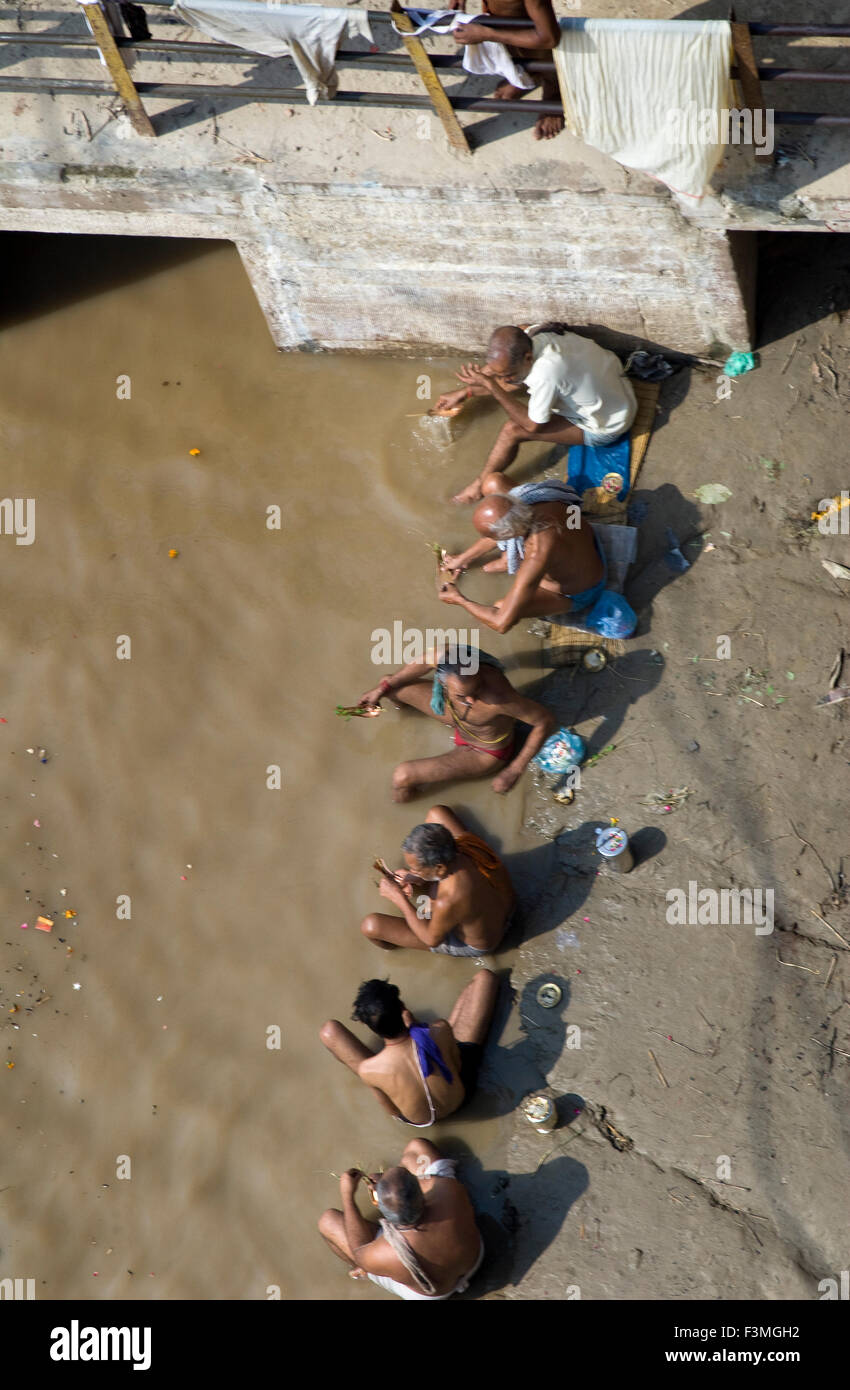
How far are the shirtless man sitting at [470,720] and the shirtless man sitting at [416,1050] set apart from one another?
40.5 inches

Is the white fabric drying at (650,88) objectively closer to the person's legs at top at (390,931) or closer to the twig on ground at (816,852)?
the twig on ground at (816,852)

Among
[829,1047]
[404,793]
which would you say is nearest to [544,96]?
[404,793]

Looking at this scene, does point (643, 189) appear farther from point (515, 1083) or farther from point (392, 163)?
point (515, 1083)

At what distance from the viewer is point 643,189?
5703mm

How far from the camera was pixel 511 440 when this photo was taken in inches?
263

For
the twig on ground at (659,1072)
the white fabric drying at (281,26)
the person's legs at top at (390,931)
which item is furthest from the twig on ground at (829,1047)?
the white fabric drying at (281,26)

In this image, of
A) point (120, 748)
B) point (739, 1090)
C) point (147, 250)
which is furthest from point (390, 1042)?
point (147, 250)

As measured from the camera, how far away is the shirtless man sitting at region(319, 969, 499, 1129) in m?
5.28

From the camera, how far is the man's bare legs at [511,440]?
6.54m

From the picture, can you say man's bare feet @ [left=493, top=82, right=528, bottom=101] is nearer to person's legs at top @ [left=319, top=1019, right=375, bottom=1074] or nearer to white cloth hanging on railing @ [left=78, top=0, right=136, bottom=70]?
white cloth hanging on railing @ [left=78, top=0, right=136, bottom=70]

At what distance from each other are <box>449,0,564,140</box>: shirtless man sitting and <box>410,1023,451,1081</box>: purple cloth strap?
4.35 m

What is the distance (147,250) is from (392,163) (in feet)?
9.09

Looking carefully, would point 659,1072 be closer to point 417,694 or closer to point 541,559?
point 417,694

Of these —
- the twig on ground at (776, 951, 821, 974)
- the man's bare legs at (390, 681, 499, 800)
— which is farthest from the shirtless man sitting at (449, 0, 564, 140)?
the twig on ground at (776, 951, 821, 974)
